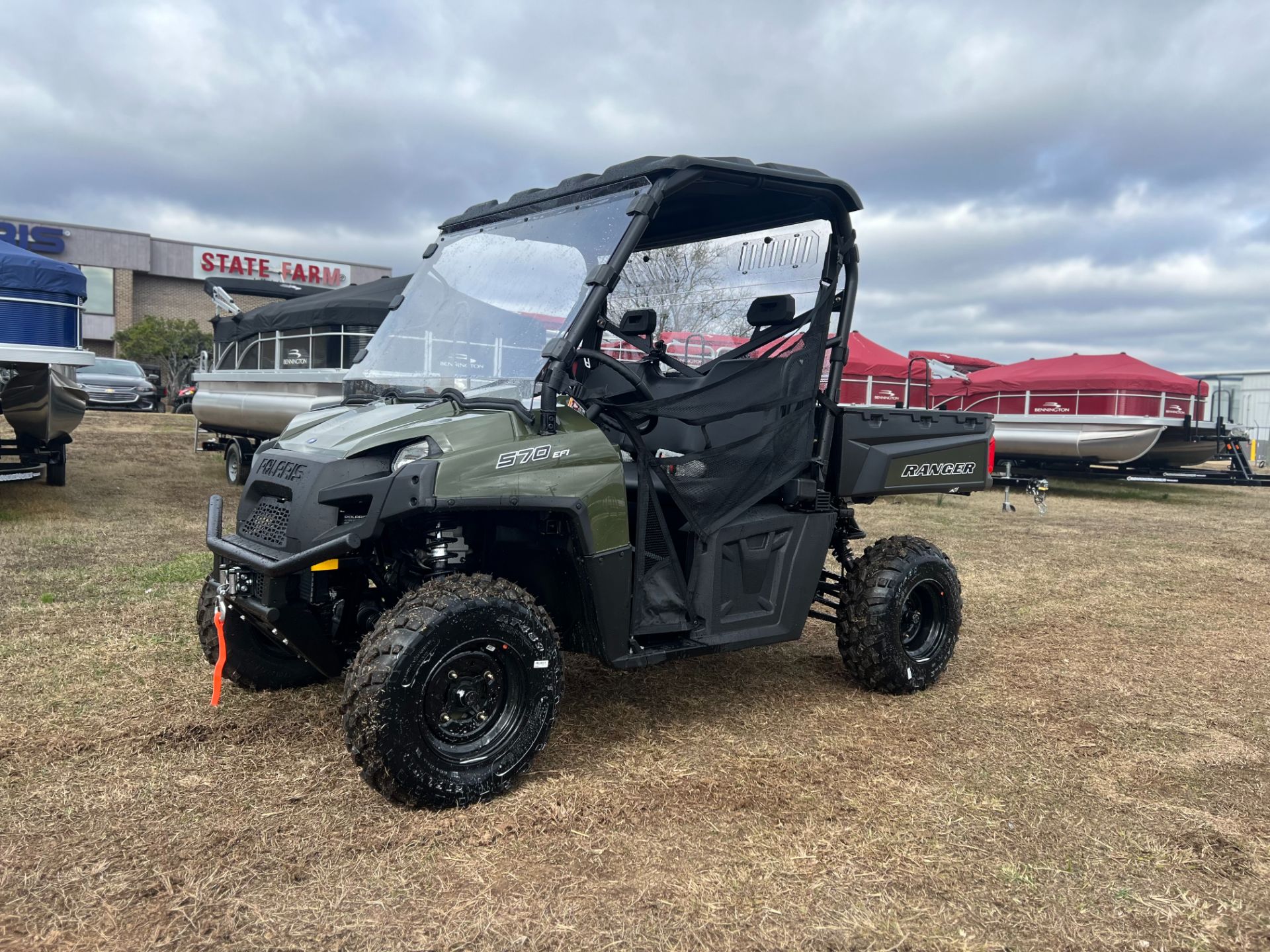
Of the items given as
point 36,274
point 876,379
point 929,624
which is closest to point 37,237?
point 36,274

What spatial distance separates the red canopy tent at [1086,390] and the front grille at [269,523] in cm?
1385

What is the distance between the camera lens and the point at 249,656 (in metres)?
4.33

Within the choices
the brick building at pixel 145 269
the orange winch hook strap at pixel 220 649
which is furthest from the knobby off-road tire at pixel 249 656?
the brick building at pixel 145 269

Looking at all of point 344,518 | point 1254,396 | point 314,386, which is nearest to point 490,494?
point 344,518

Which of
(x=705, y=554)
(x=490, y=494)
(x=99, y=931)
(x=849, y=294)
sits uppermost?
(x=849, y=294)

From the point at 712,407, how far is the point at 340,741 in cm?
208

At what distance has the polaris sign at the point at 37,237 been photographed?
137 ft

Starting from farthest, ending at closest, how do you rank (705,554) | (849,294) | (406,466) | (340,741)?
(849,294) → (705,554) → (340,741) → (406,466)

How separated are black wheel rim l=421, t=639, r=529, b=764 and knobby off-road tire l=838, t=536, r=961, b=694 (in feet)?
6.48

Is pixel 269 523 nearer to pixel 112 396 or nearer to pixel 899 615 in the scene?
pixel 899 615

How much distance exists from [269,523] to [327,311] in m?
8.94

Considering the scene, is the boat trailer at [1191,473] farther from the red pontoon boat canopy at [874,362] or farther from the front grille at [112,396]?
the front grille at [112,396]

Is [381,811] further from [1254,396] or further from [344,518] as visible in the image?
[1254,396]

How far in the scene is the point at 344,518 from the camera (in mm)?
3373
